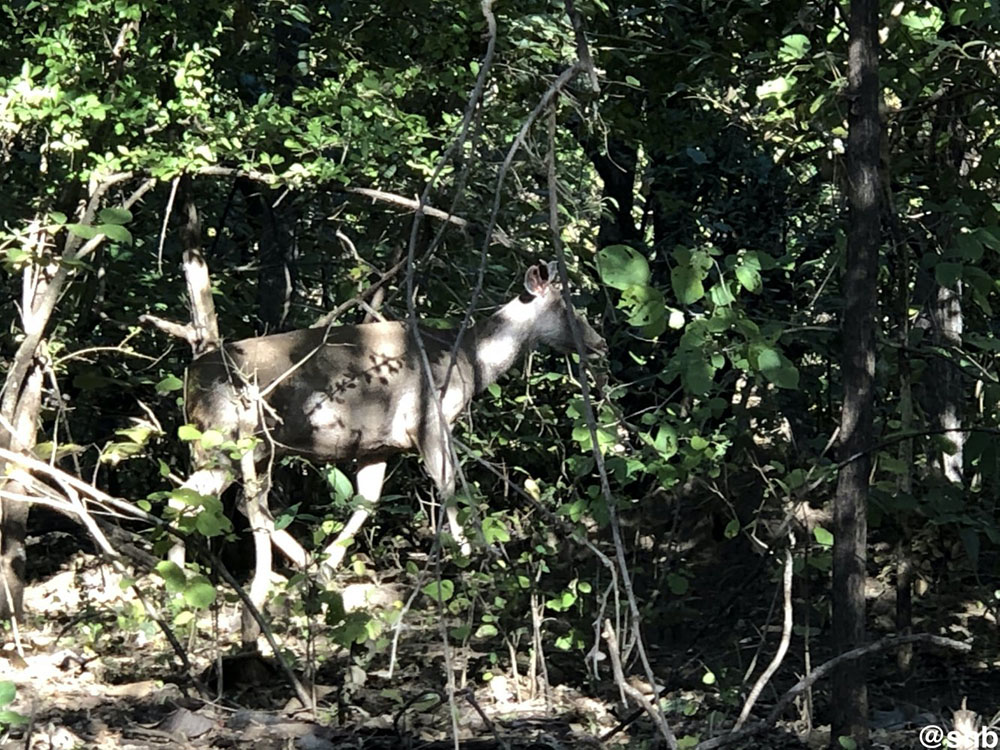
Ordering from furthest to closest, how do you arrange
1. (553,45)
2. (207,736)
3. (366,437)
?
1. (366,437)
2. (553,45)
3. (207,736)

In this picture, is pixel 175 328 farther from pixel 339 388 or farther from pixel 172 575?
pixel 172 575

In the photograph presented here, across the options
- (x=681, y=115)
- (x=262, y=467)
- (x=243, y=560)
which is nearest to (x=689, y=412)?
(x=681, y=115)

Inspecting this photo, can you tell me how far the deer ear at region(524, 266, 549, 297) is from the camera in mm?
6432

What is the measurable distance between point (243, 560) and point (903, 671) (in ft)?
14.6

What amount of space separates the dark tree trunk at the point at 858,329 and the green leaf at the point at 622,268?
0.81 m

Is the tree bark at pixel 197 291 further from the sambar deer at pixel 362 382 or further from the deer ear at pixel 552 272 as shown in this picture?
the deer ear at pixel 552 272

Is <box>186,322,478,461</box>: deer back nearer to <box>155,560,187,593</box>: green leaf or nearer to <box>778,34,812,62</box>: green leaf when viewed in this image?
<box>155,560,187,593</box>: green leaf

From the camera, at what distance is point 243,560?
30.1 ft

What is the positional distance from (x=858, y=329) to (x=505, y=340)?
2.73m

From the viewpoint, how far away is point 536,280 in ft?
21.3

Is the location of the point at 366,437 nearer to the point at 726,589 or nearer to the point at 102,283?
the point at 102,283

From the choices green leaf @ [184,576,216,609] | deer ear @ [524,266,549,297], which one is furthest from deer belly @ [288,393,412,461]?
green leaf @ [184,576,216,609]

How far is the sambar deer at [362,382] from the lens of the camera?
6.45 m

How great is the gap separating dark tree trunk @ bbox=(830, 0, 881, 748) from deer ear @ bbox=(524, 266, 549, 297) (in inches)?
89.3
